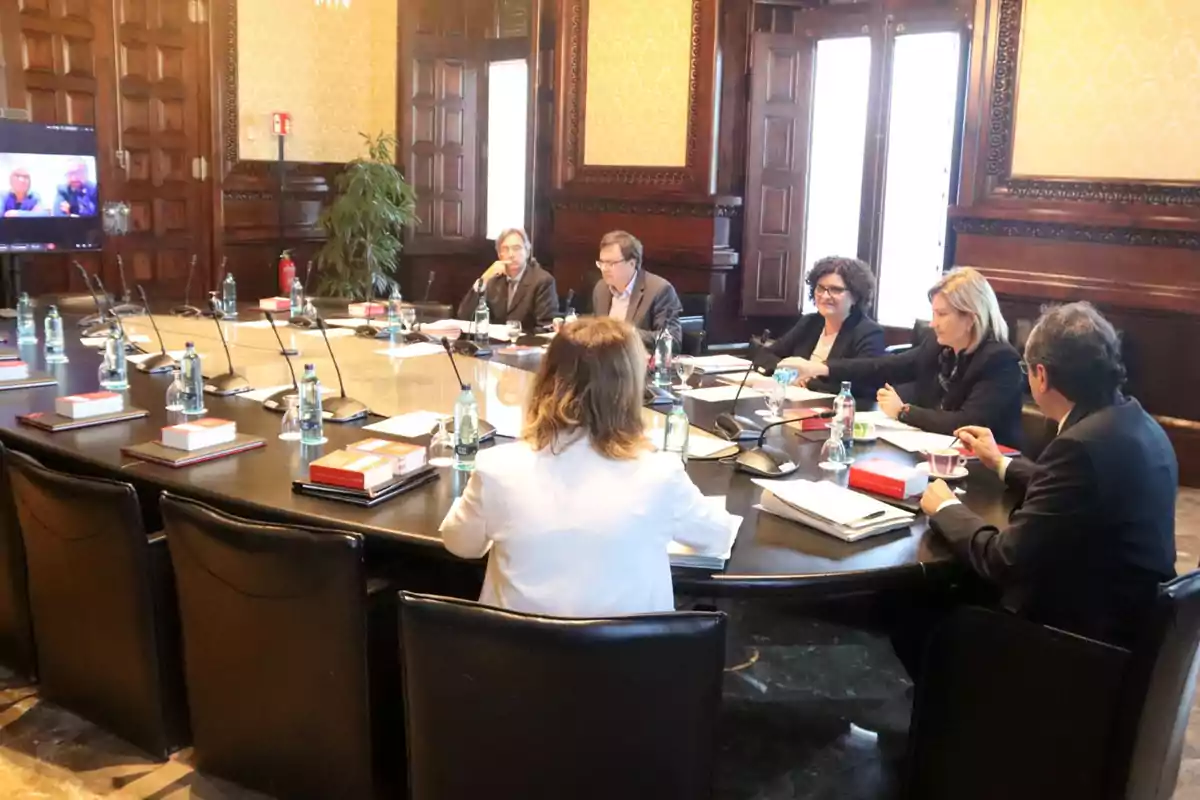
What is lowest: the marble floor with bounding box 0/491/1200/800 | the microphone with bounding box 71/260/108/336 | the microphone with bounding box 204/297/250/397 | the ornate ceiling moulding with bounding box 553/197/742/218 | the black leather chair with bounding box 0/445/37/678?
the marble floor with bounding box 0/491/1200/800

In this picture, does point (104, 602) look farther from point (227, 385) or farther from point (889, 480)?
point (889, 480)

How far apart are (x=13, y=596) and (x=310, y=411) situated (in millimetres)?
889

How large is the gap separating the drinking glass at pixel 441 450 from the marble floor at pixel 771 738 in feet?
2.47

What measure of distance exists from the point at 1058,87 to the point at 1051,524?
4160 millimetres

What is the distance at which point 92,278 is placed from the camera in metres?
6.96

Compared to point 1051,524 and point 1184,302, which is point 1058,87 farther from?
point 1051,524

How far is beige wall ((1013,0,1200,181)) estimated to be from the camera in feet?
16.9

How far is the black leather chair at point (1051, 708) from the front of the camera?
1.87 metres

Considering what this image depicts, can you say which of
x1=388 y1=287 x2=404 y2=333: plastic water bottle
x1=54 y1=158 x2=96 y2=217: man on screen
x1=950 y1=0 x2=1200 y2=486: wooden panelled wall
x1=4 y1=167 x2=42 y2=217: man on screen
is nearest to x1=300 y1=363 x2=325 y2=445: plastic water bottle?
x1=388 y1=287 x2=404 y2=333: plastic water bottle

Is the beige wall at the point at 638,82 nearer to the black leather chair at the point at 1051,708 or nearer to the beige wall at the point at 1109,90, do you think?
the beige wall at the point at 1109,90

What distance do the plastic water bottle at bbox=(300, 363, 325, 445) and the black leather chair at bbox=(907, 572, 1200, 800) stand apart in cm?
155

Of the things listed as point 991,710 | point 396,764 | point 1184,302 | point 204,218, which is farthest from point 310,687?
point 204,218

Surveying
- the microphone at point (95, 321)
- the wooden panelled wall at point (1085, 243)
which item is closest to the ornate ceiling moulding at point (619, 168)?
the wooden panelled wall at point (1085, 243)

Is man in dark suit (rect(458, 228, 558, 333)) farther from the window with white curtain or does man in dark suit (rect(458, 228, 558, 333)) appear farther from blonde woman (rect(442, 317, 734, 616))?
blonde woman (rect(442, 317, 734, 616))
